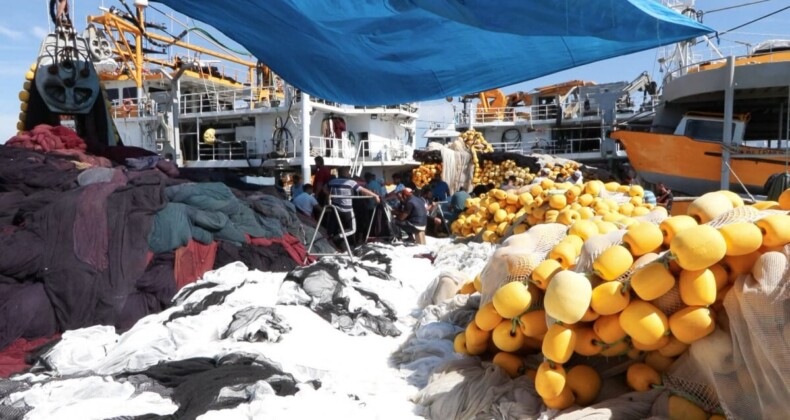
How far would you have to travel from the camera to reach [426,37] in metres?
5.35

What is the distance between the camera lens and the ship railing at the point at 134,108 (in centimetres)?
2539

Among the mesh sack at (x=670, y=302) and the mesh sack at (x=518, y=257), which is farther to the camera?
the mesh sack at (x=518, y=257)

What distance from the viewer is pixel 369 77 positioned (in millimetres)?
6555

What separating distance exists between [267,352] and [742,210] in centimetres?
287

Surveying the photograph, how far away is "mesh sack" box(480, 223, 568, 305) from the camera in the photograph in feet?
10.1

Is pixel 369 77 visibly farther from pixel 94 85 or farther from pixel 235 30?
pixel 94 85

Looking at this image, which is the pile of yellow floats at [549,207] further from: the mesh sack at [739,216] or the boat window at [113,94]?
the boat window at [113,94]

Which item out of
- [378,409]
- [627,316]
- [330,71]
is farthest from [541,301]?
[330,71]

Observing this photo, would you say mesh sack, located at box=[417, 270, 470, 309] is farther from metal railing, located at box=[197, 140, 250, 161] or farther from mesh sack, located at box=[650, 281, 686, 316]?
metal railing, located at box=[197, 140, 250, 161]

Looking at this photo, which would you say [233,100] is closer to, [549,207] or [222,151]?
[222,151]

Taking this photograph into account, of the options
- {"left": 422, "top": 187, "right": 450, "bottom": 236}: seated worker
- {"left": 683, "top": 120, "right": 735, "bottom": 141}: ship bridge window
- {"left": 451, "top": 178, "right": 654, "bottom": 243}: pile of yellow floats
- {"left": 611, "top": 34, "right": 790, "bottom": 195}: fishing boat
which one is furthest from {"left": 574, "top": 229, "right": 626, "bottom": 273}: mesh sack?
{"left": 683, "top": 120, "right": 735, "bottom": 141}: ship bridge window

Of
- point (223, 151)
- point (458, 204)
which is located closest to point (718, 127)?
point (458, 204)

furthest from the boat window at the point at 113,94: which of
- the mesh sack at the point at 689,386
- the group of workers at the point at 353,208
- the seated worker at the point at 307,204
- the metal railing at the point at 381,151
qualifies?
the mesh sack at the point at 689,386

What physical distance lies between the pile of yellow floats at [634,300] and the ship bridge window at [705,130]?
12.6 m
